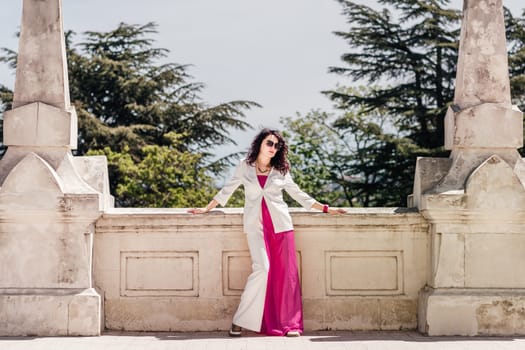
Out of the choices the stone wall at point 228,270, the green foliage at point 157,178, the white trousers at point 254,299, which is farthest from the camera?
the green foliage at point 157,178

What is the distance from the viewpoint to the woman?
303 inches

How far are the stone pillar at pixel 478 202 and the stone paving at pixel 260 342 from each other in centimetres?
29

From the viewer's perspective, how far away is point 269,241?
788 centimetres

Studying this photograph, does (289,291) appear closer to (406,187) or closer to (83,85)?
(406,187)

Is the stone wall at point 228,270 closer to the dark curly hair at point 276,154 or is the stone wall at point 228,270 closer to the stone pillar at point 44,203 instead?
the stone pillar at point 44,203

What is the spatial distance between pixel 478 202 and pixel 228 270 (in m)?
2.66

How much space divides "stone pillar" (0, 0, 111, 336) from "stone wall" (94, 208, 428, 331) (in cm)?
34

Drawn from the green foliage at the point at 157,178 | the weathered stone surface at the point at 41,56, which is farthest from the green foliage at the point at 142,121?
the weathered stone surface at the point at 41,56

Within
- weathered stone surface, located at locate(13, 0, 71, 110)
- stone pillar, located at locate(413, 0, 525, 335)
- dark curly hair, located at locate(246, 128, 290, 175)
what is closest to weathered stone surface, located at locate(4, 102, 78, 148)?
weathered stone surface, located at locate(13, 0, 71, 110)

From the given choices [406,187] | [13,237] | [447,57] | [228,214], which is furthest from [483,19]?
Result: [447,57]

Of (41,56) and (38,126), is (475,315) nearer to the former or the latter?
(38,126)

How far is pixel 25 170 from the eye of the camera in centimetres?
781

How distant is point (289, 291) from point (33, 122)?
3.14m

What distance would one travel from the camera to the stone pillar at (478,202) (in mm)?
7785
